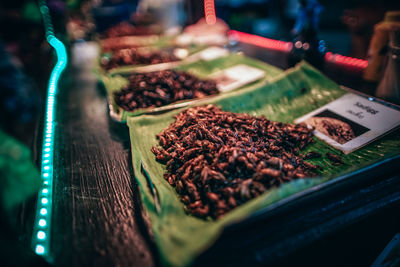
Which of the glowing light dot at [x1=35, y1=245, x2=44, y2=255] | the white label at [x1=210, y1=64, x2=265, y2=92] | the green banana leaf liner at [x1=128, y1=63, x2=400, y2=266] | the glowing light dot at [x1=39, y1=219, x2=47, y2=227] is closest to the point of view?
the green banana leaf liner at [x1=128, y1=63, x2=400, y2=266]

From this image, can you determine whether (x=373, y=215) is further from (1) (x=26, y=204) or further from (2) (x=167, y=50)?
(2) (x=167, y=50)

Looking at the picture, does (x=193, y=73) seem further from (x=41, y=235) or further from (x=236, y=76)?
(x=41, y=235)

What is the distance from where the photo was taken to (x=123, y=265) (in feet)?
3.10

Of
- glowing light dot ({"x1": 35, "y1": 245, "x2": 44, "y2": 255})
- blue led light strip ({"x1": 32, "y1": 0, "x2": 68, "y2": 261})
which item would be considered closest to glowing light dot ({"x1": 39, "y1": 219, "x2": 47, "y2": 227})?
blue led light strip ({"x1": 32, "y1": 0, "x2": 68, "y2": 261})

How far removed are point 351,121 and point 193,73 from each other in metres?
1.99

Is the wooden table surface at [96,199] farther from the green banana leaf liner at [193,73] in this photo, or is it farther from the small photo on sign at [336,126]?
the small photo on sign at [336,126]

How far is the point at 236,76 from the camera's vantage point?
2729 mm

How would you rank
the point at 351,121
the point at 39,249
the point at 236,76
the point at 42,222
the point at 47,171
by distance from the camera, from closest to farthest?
the point at 39,249, the point at 42,222, the point at 47,171, the point at 351,121, the point at 236,76

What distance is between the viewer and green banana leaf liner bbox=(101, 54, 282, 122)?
1.99 metres

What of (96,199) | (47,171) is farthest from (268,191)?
(47,171)

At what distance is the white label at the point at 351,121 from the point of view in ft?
5.16

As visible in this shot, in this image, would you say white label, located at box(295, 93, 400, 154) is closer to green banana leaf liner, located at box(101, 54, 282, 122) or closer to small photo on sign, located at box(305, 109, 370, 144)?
small photo on sign, located at box(305, 109, 370, 144)

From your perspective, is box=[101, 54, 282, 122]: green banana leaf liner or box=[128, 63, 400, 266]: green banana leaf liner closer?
box=[128, 63, 400, 266]: green banana leaf liner

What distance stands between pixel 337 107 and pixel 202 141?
1.32 metres
